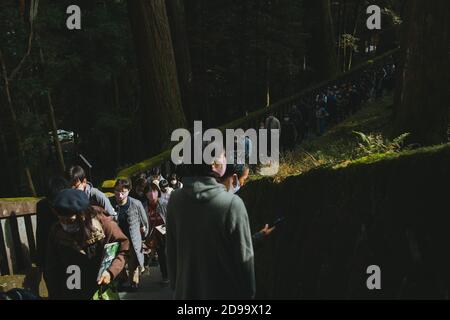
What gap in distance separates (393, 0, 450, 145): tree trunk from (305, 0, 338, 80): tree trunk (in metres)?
18.9

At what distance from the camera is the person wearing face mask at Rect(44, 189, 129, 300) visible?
4.91 meters

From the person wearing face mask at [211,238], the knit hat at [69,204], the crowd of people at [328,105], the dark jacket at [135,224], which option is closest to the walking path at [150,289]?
the dark jacket at [135,224]

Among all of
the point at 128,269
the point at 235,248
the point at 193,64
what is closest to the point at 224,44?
the point at 193,64

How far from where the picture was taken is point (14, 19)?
875 inches

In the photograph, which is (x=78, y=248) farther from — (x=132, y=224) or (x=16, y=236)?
(x=16, y=236)

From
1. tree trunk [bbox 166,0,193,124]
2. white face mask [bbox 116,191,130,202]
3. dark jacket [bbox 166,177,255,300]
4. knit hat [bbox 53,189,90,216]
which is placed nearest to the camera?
dark jacket [bbox 166,177,255,300]

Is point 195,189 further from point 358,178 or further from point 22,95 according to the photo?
point 22,95

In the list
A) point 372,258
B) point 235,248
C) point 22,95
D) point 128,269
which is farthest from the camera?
point 22,95

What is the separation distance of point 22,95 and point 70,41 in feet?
9.09

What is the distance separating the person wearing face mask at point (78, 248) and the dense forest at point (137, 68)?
13.6 m

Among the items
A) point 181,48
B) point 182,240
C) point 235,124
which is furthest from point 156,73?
point 182,240

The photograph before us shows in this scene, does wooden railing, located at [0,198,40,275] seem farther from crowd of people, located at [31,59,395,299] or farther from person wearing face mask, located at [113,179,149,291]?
crowd of people, located at [31,59,395,299]

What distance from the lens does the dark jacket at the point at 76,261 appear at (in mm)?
4973

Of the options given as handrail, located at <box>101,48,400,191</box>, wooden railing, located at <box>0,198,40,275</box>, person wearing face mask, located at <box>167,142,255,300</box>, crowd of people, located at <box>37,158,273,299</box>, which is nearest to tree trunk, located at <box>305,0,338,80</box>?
handrail, located at <box>101,48,400,191</box>
